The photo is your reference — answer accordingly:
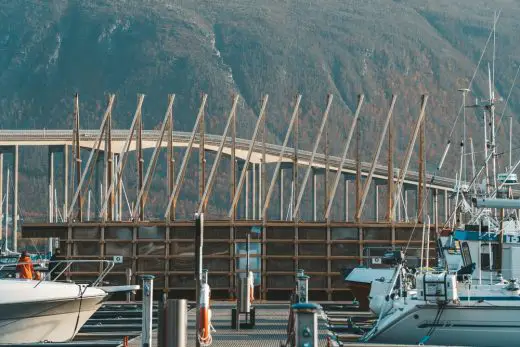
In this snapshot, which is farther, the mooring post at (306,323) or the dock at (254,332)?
the dock at (254,332)

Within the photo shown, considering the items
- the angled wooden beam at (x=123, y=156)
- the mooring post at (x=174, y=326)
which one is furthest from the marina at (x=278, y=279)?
the angled wooden beam at (x=123, y=156)

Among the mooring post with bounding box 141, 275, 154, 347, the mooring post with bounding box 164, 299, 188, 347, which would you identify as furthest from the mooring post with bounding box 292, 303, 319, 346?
the mooring post with bounding box 141, 275, 154, 347

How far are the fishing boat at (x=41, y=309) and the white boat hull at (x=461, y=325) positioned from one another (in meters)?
8.02

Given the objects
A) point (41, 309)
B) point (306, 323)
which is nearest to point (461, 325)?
point (306, 323)

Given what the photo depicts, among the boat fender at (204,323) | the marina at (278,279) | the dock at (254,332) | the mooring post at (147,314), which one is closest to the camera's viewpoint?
the mooring post at (147,314)

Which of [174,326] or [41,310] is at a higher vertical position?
[174,326]

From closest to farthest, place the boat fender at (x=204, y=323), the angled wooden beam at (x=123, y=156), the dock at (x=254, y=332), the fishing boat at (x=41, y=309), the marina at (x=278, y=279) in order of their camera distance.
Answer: the boat fender at (x=204, y=323) → the dock at (x=254, y=332) → the marina at (x=278, y=279) → the fishing boat at (x=41, y=309) → the angled wooden beam at (x=123, y=156)

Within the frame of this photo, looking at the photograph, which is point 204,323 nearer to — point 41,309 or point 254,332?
point 254,332

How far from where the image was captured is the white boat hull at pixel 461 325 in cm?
3064

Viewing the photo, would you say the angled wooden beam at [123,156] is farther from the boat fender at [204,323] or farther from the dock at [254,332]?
the boat fender at [204,323]

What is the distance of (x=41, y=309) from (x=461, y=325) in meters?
10.4

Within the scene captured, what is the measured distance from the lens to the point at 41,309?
3133cm

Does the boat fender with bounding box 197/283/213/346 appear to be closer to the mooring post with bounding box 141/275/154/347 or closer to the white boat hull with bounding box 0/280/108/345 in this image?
the mooring post with bounding box 141/275/154/347

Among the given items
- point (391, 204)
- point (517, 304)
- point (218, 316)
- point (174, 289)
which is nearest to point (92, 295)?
point (218, 316)
